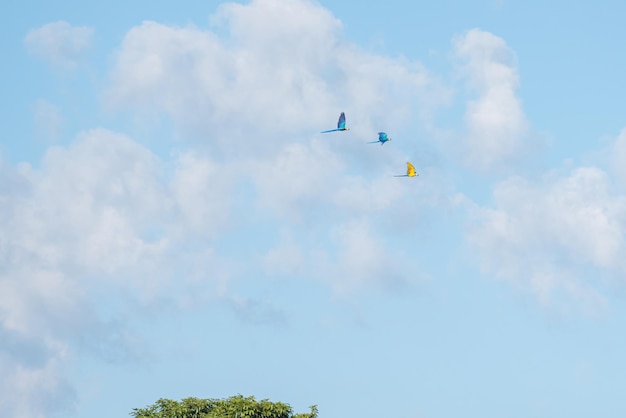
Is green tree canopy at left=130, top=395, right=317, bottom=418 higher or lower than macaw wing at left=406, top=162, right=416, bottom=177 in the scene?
lower

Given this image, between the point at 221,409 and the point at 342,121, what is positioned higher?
the point at 342,121

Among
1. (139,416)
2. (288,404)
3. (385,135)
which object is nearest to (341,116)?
(385,135)

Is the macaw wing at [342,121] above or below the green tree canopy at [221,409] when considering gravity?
→ above

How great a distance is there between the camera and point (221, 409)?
96875 mm

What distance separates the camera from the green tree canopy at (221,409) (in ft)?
314

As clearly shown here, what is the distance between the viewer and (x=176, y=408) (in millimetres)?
98375

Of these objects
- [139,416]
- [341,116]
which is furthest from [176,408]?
[341,116]

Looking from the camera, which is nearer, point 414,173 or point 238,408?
point 238,408

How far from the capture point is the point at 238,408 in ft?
314

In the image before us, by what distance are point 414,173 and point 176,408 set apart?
27.8 m

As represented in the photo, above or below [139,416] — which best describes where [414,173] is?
above

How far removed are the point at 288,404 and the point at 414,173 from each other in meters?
22.2

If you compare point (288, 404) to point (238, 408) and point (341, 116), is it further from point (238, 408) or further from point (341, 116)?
point (341, 116)

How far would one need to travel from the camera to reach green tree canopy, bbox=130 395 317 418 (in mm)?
95688
